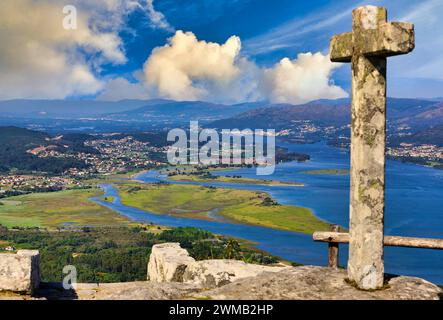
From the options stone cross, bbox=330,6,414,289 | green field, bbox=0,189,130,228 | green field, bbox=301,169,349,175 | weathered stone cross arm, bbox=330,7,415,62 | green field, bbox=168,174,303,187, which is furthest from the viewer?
green field, bbox=301,169,349,175

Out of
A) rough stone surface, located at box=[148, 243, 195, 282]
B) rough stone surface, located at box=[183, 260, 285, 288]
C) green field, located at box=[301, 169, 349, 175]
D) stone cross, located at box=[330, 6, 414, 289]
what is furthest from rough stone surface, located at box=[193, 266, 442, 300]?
green field, located at box=[301, 169, 349, 175]

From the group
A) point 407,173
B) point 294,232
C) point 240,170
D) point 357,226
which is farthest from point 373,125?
point 240,170

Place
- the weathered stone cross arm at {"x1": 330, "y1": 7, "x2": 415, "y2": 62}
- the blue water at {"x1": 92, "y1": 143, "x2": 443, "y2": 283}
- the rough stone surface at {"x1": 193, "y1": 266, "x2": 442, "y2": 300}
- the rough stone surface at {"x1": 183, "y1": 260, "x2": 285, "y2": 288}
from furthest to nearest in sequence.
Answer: the blue water at {"x1": 92, "y1": 143, "x2": 443, "y2": 283} → the rough stone surface at {"x1": 183, "y1": 260, "x2": 285, "y2": 288} → the weathered stone cross arm at {"x1": 330, "y1": 7, "x2": 415, "y2": 62} → the rough stone surface at {"x1": 193, "y1": 266, "x2": 442, "y2": 300}

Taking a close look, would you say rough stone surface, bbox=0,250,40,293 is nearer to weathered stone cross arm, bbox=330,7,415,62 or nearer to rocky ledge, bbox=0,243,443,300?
rocky ledge, bbox=0,243,443,300

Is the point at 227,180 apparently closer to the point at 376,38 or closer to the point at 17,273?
the point at 17,273

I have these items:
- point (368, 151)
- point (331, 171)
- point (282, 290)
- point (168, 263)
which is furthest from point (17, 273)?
point (331, 171)

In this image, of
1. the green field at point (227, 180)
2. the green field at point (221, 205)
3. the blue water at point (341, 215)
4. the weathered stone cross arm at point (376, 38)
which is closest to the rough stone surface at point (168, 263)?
the weathered stone cross arm at point (376, 38)
